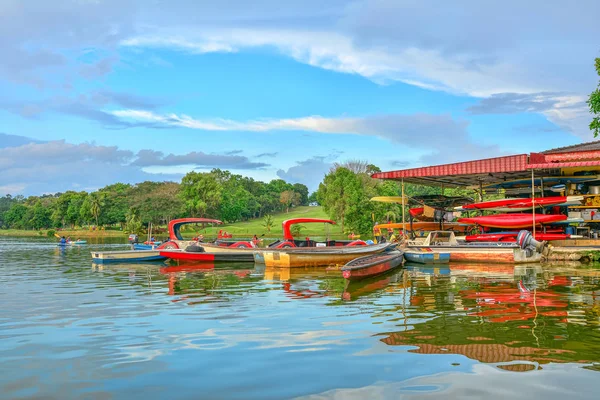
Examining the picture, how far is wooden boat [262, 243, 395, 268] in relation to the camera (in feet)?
78.0

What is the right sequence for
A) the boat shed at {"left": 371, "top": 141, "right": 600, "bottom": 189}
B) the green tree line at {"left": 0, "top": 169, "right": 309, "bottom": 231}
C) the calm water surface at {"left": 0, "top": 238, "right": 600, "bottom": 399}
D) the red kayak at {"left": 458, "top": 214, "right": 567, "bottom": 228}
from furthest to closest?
the green tree line at {"left": 0, "top": 169, "right": 309, "bottom": 231} → the red kayak at {"left": 458, "top": 214, "right": 567, "bottom": 228} → the boat shed at {"left": 371, "top": 141, "right": 600, "bottom": 189} → the calm water surface at {"left": 0, "top": 238, "right": 600, "bottom": 399}

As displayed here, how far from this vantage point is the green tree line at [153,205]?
94.5 m

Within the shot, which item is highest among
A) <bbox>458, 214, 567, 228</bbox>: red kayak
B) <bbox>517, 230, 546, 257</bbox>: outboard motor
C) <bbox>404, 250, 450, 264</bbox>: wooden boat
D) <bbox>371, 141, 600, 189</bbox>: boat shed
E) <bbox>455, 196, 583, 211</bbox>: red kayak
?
<bbox>371, 141, 600, 189</bbox>: boat shed

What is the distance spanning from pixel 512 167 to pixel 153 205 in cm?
7778

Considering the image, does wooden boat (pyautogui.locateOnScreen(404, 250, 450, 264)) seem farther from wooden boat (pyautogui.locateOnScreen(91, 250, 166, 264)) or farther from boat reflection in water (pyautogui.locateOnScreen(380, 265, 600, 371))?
wooden boat (pyautogui.locateOnScreen(91, 250, 166, 264))

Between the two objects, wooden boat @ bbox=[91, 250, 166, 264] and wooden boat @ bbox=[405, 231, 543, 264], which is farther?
wooden boat @ bbox=[91, 250, 166, 264]

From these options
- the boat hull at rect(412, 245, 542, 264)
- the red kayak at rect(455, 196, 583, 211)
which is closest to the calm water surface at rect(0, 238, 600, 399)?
the boat hull at rect(412, 245, 542, 264)

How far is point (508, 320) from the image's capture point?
33.5 feet

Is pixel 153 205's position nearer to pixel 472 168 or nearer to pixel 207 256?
pixel 207 256

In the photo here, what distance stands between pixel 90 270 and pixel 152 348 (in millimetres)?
17660

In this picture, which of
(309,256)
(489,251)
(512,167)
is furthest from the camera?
(512,167)

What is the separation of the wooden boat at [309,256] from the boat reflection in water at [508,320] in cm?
659

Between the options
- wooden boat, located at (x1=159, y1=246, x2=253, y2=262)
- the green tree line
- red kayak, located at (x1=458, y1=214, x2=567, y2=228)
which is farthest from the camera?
the green tree line

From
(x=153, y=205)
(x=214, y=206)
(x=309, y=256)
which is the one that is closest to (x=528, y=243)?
(x=309, y=256)
